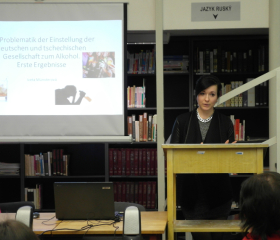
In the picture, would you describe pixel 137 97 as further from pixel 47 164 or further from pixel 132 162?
pixel 47 164

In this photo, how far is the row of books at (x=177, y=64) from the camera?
4.41 metres

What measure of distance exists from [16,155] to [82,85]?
1.81 metres

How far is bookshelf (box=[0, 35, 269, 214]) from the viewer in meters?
4.47

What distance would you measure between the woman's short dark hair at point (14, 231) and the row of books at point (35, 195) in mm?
3704

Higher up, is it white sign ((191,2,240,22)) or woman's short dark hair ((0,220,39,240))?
white sign ((191,2,240,22))

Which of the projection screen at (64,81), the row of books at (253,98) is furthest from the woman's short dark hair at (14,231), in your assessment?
the row of books at (253,98)

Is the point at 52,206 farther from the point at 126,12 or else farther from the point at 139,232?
the point at 139,232

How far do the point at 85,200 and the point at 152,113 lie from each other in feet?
8.18

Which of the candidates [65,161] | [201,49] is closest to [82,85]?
[65,161]

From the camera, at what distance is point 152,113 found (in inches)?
180

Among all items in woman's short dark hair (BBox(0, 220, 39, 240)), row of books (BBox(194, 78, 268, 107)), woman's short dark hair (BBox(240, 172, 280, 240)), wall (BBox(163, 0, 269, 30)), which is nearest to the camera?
woman's short dark hair (BBox(0, 220, 39, 240))

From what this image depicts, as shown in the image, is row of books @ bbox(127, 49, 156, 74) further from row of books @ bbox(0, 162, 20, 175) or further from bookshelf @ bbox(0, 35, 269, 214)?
row of books @ bbox(0, 162, 20, 175)

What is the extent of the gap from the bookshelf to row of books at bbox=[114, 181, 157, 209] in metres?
0.13

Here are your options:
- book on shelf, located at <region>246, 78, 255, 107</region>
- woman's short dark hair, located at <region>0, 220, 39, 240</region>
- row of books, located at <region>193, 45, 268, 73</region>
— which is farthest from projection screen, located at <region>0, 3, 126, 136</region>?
woman's short dark hair, located at <region>0, 220, 39, 240</region>
